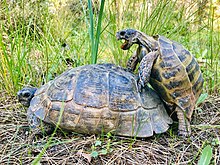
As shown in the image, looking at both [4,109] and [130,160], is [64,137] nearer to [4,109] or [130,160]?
[130,160]

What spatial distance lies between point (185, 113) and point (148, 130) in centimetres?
28

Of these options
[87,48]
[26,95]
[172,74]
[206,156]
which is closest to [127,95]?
[172,74]

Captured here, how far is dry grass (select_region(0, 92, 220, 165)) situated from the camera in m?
1.56

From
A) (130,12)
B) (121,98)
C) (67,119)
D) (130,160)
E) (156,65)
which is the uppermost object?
(130,12)

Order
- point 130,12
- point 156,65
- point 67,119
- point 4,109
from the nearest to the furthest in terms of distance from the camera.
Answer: point 67,119 → point 156,65 → point 4,109 → point 130,12

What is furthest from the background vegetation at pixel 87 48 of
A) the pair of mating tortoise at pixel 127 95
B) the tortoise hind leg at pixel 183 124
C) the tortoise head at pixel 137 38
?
the tortoise hind leg at pixel 183 124

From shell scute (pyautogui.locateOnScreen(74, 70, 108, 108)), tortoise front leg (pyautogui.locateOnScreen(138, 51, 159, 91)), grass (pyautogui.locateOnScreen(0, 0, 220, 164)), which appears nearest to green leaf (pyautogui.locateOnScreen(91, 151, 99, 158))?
grass (pyautogui.locateOnScreen(0, 0, 220, 164))

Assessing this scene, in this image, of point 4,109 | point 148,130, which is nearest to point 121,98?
point 148,130

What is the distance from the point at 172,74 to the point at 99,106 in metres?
0.50

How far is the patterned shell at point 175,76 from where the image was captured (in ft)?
5.81

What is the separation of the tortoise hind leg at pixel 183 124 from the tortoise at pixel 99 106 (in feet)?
0.23

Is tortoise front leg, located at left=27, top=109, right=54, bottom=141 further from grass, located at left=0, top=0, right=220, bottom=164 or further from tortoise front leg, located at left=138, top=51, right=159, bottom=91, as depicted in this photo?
tortoise front leg, located at left=138, top=51, right=159, bottom=91

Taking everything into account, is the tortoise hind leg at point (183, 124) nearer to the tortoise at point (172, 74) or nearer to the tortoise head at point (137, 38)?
the tortoise at point (172, 74)

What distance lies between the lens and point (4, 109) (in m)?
2.17
